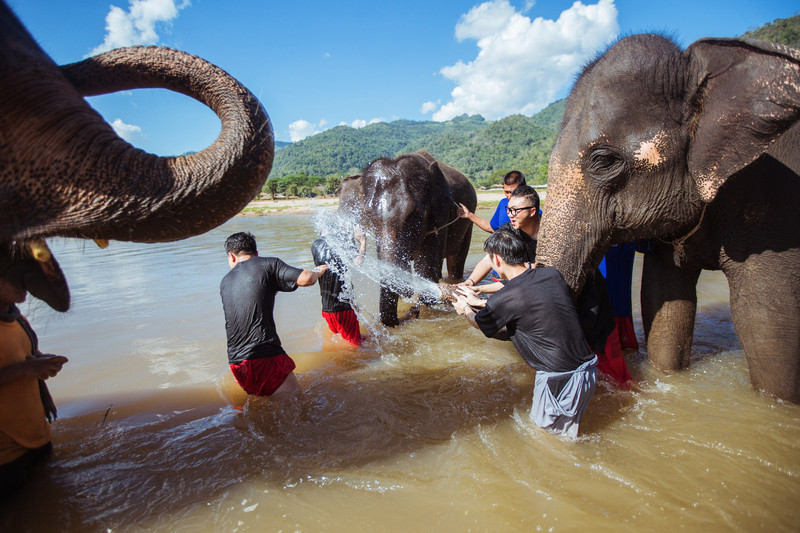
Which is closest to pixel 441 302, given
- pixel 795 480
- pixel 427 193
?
pixel 427 193

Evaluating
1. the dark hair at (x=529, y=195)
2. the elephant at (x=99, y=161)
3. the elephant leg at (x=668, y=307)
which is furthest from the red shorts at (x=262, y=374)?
the elephant leg at (x=668, y=307)

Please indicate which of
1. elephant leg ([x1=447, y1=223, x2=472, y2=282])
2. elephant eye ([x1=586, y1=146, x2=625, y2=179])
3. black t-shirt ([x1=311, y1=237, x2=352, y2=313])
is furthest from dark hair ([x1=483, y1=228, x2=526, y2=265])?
elephant leg ([x1=447, y1=223, x2=472, y2=282])

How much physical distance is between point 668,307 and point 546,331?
5.60 ft

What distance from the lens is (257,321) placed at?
3.50 m

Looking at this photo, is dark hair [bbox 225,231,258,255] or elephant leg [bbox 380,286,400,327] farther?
elephant leg [bbox 380,286,400,327]

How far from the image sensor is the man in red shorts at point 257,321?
3.50 metres

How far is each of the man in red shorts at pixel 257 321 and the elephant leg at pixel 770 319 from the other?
10.0ft

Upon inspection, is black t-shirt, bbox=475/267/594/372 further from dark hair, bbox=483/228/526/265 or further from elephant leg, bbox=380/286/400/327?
elephant leg, bbox=380/286/400/327

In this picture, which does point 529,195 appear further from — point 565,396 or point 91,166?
point 91,166

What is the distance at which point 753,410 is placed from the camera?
10.2 feet

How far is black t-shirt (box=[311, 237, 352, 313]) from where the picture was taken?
186 inches

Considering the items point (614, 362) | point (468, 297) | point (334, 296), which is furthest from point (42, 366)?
point (614, 362)

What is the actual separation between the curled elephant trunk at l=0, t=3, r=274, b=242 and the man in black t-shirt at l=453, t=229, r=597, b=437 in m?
1.66

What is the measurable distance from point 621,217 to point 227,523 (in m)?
2.95
